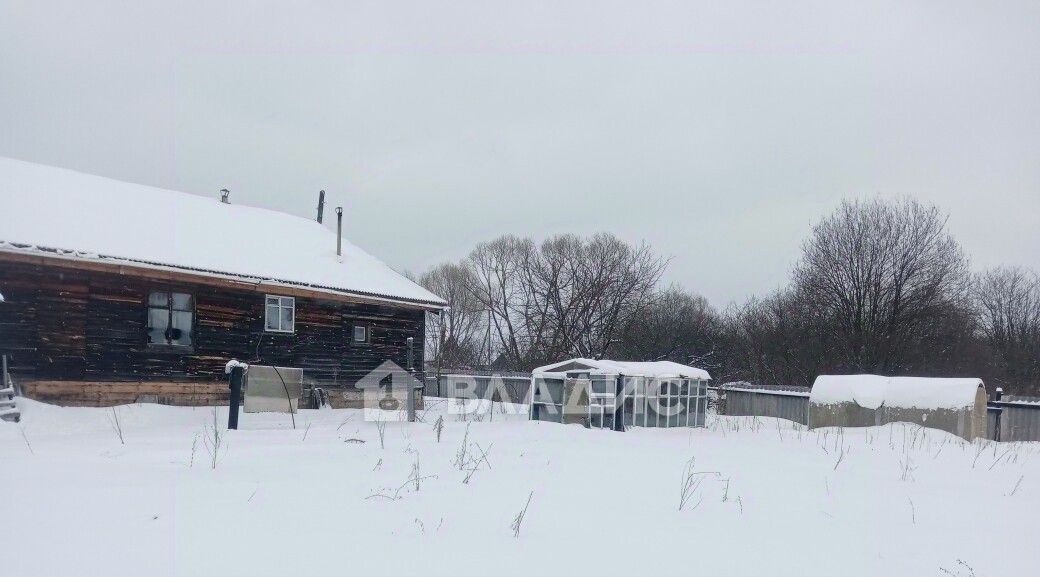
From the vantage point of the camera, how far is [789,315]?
41.7 metres

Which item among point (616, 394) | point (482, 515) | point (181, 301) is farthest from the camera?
point (181, 301)

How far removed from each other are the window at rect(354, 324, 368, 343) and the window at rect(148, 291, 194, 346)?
4788 millimetres

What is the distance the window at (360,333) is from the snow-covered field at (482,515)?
11.9 metres

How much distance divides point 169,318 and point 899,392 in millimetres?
18993

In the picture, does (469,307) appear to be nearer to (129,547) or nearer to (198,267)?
(198,267)

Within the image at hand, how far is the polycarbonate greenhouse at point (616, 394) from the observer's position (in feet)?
55.3

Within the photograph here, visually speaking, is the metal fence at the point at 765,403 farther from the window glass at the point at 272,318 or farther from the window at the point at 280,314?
the window glass at the point at 272,318

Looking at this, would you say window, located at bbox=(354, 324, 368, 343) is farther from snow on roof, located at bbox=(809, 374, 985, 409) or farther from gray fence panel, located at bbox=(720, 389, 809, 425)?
gray fence panel, located at bbox=(720, 389, 809, 425)

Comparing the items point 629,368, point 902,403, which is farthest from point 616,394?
point 902,403

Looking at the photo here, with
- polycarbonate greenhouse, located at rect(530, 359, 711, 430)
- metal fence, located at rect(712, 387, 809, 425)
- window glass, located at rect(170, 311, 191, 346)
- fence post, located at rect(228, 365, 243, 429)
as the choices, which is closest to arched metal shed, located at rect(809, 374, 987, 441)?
metal fence, located at rect(712, 387, 809, 425)

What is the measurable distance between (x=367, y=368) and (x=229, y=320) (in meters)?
4.54

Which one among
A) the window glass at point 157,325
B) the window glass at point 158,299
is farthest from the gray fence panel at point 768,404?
the window glass at point 158,299

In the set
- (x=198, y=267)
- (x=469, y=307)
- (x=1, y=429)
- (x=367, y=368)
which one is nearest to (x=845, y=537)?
(x=1, y=429)

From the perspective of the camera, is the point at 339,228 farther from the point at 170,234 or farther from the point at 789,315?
the point at 789,315
